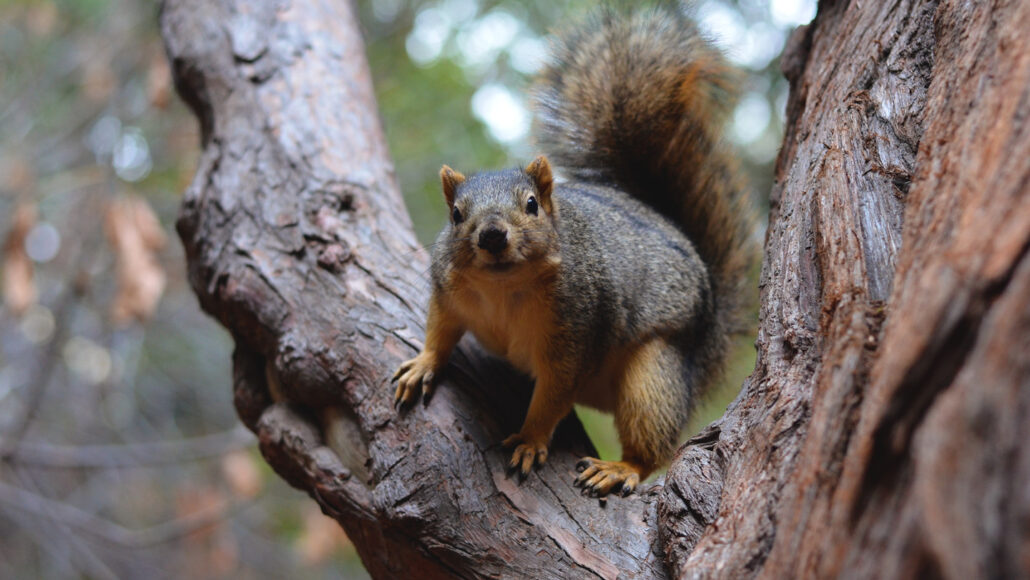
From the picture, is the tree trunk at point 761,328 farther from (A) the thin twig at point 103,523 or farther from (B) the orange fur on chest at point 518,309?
(A) the thin twig at point 103,523

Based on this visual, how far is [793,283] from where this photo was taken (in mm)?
1640

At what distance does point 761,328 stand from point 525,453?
0.68 metres

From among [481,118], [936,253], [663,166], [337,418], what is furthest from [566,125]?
[481,118]

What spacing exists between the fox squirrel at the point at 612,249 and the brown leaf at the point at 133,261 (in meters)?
1.58

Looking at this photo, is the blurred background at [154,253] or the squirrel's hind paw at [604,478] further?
the blurred background at [154,253]

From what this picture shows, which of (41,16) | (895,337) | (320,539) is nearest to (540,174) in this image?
(895,337)

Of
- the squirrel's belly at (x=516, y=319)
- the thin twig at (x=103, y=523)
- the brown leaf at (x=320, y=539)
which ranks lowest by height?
the brown leaf at (x=320, y=539)

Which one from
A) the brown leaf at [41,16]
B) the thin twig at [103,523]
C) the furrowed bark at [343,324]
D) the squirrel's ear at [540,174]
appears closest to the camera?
the furrowed bark at [343,324]

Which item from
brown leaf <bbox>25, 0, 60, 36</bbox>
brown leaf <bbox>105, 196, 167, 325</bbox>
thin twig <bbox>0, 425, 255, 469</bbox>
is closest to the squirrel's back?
brown leaf <bbox>105, 196, 167, 325</bbox>

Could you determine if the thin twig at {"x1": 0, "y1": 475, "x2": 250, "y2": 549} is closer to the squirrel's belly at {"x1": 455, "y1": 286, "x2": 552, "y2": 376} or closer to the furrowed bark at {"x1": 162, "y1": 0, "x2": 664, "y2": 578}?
the furrowed bark at {"x1": 162, "y1": 0, "x2": 664, "y2": 578}

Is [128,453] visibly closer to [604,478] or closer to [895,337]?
[604,478]

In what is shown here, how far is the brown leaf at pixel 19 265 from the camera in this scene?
3.25 m

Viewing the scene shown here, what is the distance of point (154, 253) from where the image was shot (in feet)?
13.7

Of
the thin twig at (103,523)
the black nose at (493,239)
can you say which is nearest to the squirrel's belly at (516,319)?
the black nose at (493,239)
